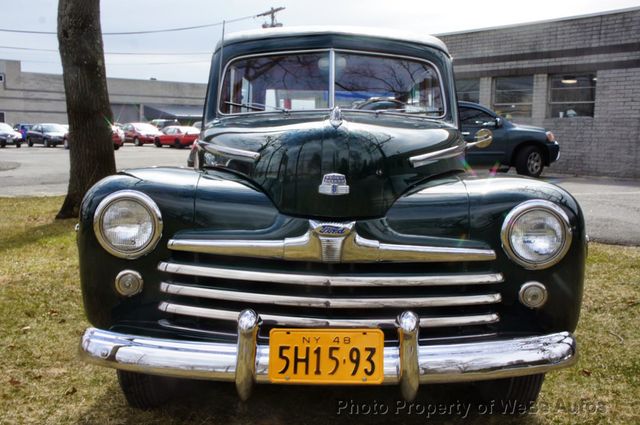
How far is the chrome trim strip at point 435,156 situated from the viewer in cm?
284

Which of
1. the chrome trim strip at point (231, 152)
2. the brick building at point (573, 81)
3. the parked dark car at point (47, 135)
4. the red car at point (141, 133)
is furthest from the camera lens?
the red car at point (141, 133)

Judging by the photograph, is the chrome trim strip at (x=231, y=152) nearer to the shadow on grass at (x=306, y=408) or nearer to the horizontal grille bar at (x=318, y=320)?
the horizontal grille bar at (x=318, y=320)

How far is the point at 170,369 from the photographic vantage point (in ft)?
7.07

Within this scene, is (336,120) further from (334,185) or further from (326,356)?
(326,356)

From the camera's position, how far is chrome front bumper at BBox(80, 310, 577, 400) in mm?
2115

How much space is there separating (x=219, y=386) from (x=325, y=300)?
1058 millimetres

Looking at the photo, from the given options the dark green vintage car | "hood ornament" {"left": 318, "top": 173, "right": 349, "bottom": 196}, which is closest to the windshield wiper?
the dark green vintage car

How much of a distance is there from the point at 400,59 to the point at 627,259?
126 inches

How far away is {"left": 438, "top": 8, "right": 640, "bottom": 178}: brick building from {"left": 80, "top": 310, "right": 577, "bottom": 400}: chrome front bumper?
13961 mm

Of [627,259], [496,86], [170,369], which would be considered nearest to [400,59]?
[170,369]

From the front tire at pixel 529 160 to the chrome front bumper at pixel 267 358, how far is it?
427 inches

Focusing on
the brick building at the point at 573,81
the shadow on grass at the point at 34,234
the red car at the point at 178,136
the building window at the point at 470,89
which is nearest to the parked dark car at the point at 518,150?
the brick building at the point at 573,81

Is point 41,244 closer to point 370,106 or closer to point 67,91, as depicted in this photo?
point 67,91

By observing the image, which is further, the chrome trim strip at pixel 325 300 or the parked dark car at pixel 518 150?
the parked dark car at pixel 518 150
